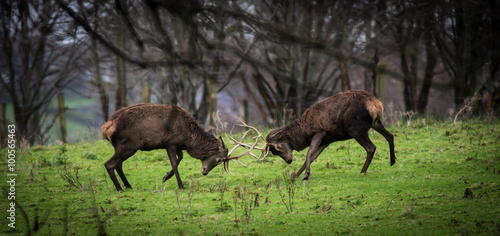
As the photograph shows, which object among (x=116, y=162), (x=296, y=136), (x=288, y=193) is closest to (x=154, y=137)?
(x=116, y=162)

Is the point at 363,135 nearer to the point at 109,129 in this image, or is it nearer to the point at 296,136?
the point at 296,136

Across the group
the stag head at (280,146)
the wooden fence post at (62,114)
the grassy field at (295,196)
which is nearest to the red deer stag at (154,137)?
the grassy field at (295,196)

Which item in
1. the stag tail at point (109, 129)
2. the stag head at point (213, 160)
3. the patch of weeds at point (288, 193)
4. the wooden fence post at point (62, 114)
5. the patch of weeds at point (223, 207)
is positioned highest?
the wooden fence post at point (62, 114)

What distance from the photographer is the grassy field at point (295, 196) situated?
571 cm

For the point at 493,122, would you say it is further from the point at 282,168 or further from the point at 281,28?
the point at 281,28

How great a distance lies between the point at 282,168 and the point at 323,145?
110 cm

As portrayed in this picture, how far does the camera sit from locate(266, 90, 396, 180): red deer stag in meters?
8.96

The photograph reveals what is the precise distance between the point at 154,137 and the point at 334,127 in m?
3.53

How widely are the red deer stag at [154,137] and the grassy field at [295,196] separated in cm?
45

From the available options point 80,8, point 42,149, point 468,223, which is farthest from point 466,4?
point 42,149

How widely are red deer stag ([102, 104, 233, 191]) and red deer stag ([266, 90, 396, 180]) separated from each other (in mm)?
1408

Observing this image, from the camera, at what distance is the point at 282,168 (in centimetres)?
1038

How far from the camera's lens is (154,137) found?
890cm

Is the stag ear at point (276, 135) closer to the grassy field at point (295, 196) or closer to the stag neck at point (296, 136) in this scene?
the stag neck at point (296, 136)
